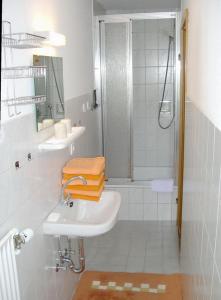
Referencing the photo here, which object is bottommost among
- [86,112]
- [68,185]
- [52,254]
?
[52,254]

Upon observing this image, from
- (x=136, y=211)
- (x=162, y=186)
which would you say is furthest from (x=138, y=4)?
(x=136, y=211)

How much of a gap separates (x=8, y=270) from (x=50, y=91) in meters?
1.21

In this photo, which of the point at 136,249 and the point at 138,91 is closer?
the point at 136,249

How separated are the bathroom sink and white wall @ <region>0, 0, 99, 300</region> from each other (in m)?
0.07

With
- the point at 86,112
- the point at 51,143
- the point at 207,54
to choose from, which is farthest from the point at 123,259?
the point at 207,54

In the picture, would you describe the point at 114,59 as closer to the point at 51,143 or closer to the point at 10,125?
the point at 51,143

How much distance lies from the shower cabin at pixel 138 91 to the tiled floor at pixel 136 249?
0.69 meters

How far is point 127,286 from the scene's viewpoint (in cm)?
305

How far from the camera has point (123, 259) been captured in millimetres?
3482

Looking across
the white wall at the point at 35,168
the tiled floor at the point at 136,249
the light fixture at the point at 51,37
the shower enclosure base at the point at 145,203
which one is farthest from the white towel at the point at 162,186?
the light fixture at the point at 51,37

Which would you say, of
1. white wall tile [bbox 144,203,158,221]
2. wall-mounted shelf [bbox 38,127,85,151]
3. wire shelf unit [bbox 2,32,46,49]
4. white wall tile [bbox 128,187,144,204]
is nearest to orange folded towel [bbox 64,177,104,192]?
wall-mounted shelf [bbox 38,127,85,151]

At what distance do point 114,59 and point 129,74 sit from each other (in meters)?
0.25

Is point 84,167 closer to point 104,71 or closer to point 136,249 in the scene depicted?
point 136,249

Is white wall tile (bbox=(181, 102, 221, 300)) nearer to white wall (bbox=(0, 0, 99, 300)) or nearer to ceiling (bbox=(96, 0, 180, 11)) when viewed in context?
white wall (bbox=(0, 0, 99, 300))
